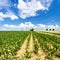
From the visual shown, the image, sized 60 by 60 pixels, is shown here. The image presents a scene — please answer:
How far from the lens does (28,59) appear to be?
8.34 metres

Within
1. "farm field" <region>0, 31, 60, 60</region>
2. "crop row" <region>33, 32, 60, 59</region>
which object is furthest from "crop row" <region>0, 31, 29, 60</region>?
"crop row" <region>33, 32, 60, 59</region>

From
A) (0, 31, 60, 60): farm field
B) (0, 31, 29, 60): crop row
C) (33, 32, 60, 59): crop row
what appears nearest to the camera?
(0, 31, 60, 60): farm field

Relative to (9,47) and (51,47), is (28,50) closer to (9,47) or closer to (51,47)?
(9,47)

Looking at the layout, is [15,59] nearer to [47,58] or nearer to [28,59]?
[28,59]

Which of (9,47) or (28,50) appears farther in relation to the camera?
(9,47)

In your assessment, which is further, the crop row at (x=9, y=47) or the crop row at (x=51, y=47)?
the crop row at (x=51, y=47)

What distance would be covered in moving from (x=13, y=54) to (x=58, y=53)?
3.40 m

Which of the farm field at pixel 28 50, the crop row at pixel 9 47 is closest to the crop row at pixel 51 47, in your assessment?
the farm field at pixel 28 50

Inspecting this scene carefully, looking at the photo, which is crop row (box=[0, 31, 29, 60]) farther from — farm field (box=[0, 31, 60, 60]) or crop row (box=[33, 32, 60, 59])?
crop row (box=[33, 32, 60, 59])

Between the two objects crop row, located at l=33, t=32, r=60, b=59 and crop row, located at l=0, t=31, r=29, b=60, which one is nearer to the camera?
crop row, located at l=0, t=31, r=29, b=60

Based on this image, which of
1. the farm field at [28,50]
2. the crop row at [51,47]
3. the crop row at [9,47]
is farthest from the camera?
the crop row at [51,47]

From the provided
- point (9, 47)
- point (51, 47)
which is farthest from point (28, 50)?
point (51, 47)

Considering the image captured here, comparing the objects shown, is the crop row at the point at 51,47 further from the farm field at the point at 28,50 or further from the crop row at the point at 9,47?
the crop row at the point at 9,47

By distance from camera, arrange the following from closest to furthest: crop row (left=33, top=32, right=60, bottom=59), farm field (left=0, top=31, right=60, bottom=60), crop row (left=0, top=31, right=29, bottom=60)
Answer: farm field (left=0, top=31, right=60, bottom=60) → crop row (left=0, top=31, right=29, bottom=60) → crop row (left=33, top=32, right=60, bottom=59)
